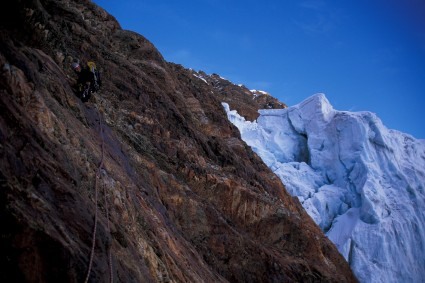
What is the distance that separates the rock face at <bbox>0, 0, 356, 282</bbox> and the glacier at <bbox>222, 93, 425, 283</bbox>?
7.00m

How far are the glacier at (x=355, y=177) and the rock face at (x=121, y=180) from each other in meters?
7.00

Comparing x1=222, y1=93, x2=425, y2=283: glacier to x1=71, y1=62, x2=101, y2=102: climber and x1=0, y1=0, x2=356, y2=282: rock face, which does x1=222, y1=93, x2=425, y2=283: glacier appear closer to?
x1=0, y1=0, x2=356, y2=282: rock face

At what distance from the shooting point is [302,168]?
38.0 meters

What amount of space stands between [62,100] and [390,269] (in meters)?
27.1

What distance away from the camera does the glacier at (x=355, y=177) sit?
2917cm

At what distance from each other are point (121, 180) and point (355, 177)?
2935 centimetres

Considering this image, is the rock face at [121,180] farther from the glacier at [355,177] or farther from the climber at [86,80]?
the glacier at [355,177]

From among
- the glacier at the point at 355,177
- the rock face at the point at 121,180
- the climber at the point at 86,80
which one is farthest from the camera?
the glacier at the point at 355,177

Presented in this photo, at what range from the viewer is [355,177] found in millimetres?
34875

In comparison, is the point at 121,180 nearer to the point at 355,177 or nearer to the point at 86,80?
the point at 86,80

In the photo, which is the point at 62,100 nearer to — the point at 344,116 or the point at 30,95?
the point at 30,95

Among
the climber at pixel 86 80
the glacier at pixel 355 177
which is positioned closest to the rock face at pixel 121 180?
the climber at pixel 86 80

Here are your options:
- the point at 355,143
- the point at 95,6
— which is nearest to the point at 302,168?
the point at 355,143

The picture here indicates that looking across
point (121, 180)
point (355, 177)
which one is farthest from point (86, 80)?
point (355, 177)
